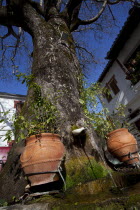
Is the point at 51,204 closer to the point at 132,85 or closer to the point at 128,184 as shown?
the point at 128,184

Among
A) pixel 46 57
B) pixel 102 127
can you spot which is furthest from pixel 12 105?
pixel 102 127

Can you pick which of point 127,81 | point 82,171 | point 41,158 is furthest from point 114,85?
point 41,158

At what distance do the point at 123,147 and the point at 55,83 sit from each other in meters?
1.64

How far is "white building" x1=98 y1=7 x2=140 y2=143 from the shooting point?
9.20 m

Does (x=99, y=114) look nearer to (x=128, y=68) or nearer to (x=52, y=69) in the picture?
→ (x=52, y=69)

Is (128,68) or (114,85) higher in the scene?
(114,85)

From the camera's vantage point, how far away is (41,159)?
150 cm

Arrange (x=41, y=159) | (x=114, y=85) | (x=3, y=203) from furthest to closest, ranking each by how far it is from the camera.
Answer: (x=114, y=85)
(x=3, y=203)
(x=41, y=159)

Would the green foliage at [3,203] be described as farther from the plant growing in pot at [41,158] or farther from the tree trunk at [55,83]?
the plant growing in pot at [41,158]

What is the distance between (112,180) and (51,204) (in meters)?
0.72

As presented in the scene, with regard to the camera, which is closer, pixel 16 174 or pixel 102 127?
pixel 16 174

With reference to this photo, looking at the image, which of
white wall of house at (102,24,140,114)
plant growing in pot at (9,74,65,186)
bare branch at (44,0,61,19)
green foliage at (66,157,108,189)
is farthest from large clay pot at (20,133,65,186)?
white wall of house at (102,24,140,114)

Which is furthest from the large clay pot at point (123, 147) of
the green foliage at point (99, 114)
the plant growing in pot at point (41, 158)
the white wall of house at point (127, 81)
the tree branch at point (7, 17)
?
the white wall of house at point (127, 81)

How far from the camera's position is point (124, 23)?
30.6 feet
